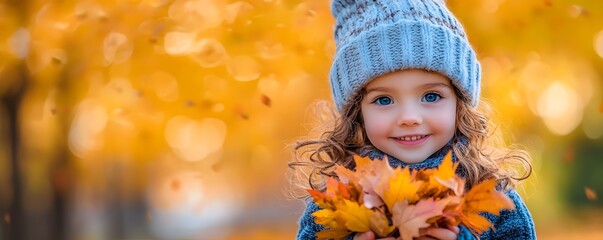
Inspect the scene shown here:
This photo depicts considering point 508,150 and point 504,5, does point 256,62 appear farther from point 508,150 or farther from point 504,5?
point 508,150

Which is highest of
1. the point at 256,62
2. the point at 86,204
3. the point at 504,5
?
the point at 504,5

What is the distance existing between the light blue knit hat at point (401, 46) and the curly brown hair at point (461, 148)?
0.06 metres

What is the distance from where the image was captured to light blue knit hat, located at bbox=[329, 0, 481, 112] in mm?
3510

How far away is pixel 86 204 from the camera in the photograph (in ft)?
69.8

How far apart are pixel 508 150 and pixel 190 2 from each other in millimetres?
4980

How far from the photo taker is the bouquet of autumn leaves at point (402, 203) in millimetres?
2961

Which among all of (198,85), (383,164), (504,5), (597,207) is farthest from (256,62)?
(597,207)

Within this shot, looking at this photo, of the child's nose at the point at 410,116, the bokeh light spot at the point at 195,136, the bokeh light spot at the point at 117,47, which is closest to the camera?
the child's nose at the point at 410,116

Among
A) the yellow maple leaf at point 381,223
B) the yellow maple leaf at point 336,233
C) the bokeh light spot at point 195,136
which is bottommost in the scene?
the bokeh light spot at point 195,136

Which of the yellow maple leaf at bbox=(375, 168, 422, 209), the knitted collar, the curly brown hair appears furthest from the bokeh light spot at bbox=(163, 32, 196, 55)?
the yellow maple leaf at bbox=(375, 168, 422, 209)

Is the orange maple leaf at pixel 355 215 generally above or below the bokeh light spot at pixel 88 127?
above

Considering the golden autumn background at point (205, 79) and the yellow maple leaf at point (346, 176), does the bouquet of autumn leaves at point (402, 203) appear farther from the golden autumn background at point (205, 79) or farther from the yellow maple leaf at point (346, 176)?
the golden autumn background at point (205, 79)

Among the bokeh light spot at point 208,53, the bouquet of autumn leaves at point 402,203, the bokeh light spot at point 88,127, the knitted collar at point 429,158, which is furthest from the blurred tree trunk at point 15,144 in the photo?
the bouquet of autumn leaves at point 402,203

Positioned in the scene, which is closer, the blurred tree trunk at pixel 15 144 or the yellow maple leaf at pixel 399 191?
the yellow maple leaf at pixel 399 191
